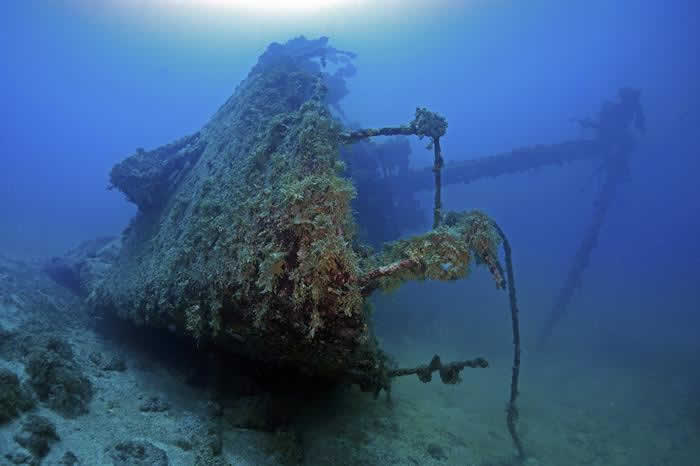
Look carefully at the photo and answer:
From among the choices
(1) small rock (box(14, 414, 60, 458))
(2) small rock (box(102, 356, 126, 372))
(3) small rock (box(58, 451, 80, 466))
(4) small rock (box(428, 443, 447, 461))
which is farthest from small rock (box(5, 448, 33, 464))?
(4) small rock (box(428, 443, 447, 461))

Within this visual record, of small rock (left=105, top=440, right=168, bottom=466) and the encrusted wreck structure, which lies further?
small rock (left=105, top=440, right=168, bottom=466)

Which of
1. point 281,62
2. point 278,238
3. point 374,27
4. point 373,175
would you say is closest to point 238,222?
point 278,238

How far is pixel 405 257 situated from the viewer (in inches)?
158

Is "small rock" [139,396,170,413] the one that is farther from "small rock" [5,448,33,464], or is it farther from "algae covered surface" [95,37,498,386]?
"small rock" [5,448,33,464]

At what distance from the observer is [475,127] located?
511 ft

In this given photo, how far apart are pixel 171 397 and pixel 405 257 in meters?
4.11

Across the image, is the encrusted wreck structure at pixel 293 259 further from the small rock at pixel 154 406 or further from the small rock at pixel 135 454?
the small rock at pixel 135 454

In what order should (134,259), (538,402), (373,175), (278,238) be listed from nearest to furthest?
(278,238), (134,259), (538,402), (373,175)

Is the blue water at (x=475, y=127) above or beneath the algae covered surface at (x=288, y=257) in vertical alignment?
above

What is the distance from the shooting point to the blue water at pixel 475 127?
2047 cm

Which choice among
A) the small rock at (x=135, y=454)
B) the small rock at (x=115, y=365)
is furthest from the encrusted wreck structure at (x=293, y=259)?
the small rock at (x=135, y=454)

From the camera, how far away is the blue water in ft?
67.2

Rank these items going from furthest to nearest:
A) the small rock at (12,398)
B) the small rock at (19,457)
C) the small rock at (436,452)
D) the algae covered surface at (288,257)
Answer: the small rock at (436,452)
the small rock at (12,398)
the algae covered surface at (288,257)
the small rock at (19,457)

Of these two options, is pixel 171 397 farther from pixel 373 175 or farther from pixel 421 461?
pixel 373 175
